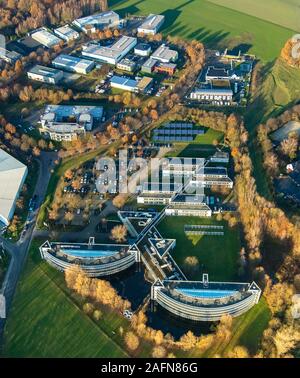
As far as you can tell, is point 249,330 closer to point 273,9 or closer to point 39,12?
point 39,12

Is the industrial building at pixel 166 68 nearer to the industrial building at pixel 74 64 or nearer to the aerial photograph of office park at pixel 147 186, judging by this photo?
the aerial photograph of office park at pixel 147 186

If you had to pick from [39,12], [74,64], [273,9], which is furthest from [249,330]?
[273,9]

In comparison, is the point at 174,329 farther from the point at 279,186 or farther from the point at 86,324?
the point at 279,186

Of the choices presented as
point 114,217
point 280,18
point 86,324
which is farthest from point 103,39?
point 86,324

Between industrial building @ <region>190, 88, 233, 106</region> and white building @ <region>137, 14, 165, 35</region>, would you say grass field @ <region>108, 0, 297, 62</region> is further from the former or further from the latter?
industrial building @ <region>190, 88, 233, 106</region>

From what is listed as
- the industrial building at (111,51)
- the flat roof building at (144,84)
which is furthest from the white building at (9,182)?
the industrial building at (111,51)
